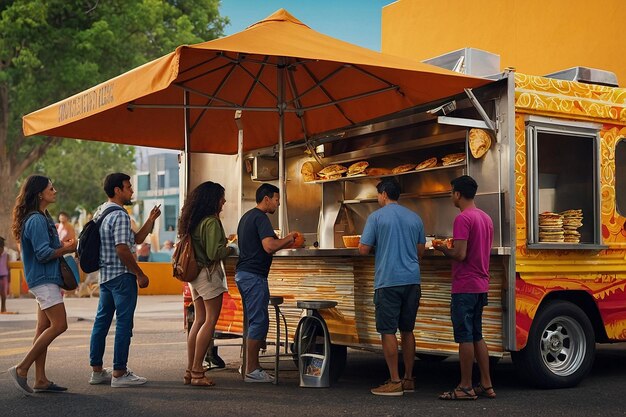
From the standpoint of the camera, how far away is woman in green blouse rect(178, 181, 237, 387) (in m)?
8.55

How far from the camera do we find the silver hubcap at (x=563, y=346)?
8281mm

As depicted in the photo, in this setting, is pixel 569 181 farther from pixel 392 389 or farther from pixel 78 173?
pixel 78 173

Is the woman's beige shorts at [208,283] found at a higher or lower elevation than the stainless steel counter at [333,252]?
lower

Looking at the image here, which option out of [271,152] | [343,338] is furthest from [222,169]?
[343,338]

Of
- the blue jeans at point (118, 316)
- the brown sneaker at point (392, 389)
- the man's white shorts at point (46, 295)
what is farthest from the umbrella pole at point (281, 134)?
the man's white shorts at point (46, 295)

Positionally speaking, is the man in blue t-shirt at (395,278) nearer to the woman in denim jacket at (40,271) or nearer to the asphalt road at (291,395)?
the asphalt road at (291,395)

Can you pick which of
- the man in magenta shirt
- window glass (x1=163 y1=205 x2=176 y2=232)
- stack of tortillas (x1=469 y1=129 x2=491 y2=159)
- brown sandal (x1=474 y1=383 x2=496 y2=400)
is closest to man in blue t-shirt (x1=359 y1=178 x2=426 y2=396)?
the man in magenta shirt

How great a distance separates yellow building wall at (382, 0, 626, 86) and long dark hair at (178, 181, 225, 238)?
5.56 m

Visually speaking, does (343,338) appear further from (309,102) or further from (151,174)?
(151,174)

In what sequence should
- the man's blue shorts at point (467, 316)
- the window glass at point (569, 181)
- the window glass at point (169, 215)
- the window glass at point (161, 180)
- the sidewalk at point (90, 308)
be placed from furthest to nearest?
1. the window glass at point (161, 180)
2. the window glass at point (169, 215)
3. the sidewalk at point (90, 308)
4. the window glass at point (569, 181)
5. the man's blue shorts at point (467, 316)

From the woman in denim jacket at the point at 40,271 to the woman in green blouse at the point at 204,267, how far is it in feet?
3.62

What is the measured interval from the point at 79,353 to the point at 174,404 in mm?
4428

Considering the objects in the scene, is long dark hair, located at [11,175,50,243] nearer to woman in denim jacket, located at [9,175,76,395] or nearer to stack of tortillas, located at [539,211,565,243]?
woman in denim jacket, located at [9,175,76,395]

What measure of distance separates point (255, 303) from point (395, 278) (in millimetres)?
1428
